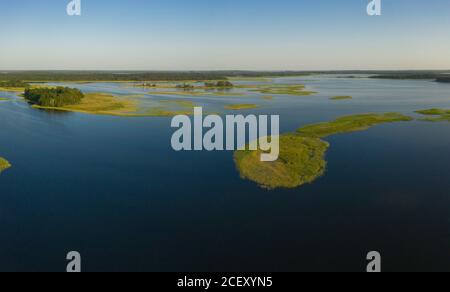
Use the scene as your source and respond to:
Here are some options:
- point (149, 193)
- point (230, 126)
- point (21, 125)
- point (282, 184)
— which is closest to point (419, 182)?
point (282, 184)

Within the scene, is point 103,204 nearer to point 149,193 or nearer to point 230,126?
point 149,193

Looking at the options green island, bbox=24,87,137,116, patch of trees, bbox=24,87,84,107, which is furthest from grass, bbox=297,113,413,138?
patch of trees, bbox=24,87,84,107

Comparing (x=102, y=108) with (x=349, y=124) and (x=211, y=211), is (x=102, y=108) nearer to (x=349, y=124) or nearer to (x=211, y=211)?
(x=349, y=124)

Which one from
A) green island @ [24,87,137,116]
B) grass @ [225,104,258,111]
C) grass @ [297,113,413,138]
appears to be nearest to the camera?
grass @ [297,113,413,138]

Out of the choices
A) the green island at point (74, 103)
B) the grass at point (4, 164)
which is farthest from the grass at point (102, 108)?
the grass at point (4, 164)

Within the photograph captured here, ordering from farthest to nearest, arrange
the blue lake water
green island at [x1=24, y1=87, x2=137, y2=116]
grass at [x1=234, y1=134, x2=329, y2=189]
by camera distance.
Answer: green island at [x1=24, y1=87, x2=137, y2=116], grass at [x1=234, y1=134, x2=329, y2=189], the blue lake water

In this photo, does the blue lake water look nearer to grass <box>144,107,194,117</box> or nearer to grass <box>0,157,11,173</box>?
grass <box>0,157,11,173</box>
